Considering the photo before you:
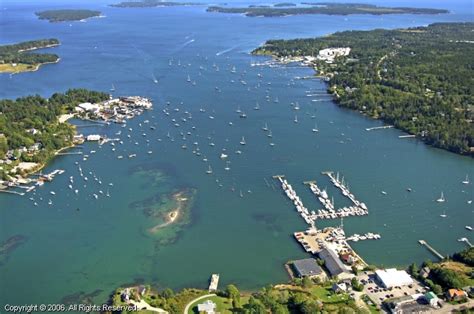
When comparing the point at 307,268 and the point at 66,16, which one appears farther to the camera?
the point at 66,16

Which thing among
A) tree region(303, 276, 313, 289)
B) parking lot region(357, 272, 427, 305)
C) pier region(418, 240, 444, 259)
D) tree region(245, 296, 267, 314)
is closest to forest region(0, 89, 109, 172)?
tree region(245, 296, 267, 314)

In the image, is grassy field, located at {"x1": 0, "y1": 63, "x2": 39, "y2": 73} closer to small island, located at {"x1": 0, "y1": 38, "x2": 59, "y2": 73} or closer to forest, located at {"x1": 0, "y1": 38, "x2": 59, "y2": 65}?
small island, located at {"x1": 0, "y1": 38, "x2": 59, "y2": 73}

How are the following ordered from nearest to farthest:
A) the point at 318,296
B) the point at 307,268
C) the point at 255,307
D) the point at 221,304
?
the point at 255,307
the point at 221,304
the point at 318,296
the point at 307,268

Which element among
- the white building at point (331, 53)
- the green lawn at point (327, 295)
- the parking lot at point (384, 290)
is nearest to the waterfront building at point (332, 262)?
the parking lot at point (384, 290)

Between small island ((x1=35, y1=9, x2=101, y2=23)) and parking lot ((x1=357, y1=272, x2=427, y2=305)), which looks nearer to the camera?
parking lot ((x1=357, y1=272, x2=427, y2=305))

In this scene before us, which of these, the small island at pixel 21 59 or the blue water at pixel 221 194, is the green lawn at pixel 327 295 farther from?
the small island at pixel 21 59

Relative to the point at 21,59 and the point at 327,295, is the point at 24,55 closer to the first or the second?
the point at 21,59

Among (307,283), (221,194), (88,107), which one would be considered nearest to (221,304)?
(307,283)
